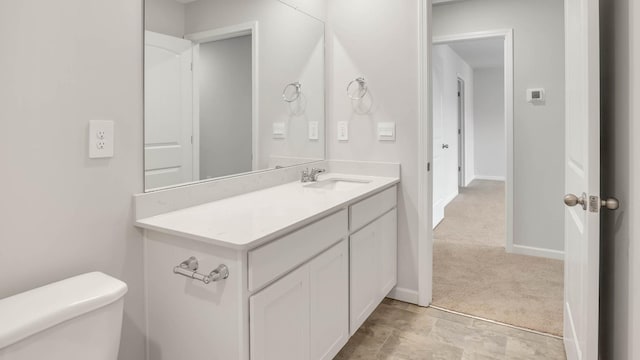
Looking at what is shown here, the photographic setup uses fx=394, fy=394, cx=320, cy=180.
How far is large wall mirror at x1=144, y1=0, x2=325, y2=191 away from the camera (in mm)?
1579

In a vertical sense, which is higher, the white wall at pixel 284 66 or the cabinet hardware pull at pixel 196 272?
the white wall at pixel 284 66

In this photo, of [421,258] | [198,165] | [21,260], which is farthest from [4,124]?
[421,258]

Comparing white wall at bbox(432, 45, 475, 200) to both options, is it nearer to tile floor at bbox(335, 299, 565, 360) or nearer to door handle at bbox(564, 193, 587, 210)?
tile floor at bbox(335, 299, 565, 360)

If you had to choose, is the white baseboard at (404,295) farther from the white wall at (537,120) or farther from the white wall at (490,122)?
the white wall at (490,122)

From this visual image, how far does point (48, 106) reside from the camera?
118 centimetres

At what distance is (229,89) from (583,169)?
1590mm

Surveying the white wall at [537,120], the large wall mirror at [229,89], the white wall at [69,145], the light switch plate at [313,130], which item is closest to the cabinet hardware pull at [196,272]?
the white wall at [69,145]

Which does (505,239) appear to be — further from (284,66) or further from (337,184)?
(284,66)

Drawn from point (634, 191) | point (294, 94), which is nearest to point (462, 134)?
point (294, 94)

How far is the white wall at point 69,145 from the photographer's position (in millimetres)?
1112

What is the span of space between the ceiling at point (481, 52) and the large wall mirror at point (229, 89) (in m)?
3.68

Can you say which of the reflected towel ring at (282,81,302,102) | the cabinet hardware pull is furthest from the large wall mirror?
the cabinet hardware pull

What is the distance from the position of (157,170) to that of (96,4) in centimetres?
61

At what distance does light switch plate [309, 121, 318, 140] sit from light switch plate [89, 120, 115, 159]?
1.48 metres
